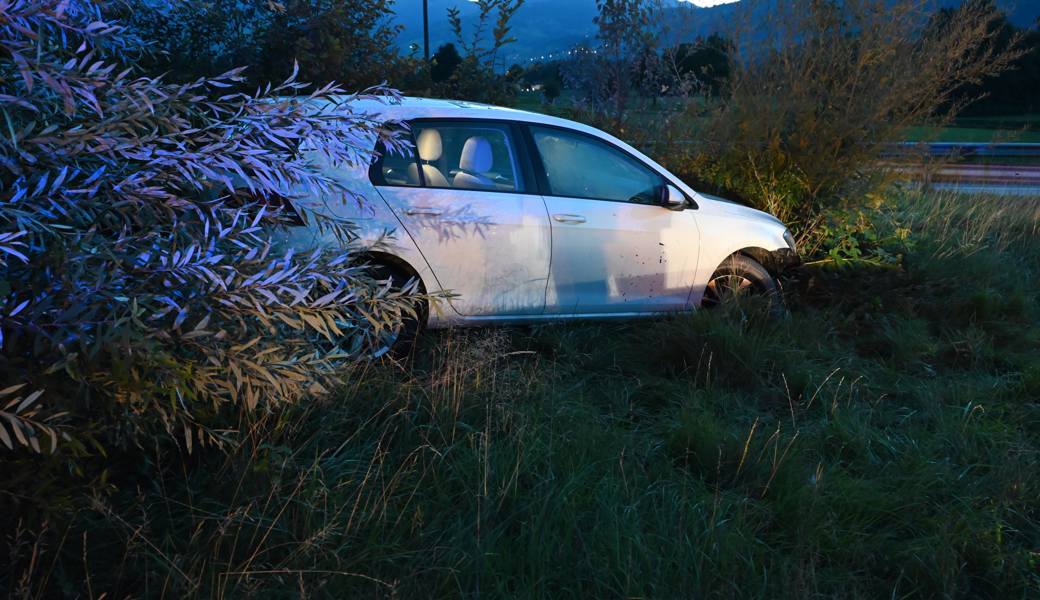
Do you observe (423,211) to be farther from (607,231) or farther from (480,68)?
(480,68)

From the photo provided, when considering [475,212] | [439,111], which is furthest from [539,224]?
[439,111]

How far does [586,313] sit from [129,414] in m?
3.47

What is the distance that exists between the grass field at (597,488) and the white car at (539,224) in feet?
1.36

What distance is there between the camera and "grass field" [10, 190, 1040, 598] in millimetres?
2844

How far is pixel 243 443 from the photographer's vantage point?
10.8ft

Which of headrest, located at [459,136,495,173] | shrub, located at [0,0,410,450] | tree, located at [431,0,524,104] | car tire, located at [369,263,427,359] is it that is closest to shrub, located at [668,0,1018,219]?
tree, located at [431,0,524,104]

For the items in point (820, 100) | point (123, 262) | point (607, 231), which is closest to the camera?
point (123, 262)

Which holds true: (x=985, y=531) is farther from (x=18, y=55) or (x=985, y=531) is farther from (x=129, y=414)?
(x=18, y=55)

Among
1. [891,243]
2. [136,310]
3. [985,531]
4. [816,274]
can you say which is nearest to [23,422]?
[136,310]

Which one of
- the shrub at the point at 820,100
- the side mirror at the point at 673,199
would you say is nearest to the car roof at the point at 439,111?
the side mirror at the point at 673,199

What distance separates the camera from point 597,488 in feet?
11.0

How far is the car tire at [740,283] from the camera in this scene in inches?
235

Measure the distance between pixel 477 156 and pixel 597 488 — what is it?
2.62m

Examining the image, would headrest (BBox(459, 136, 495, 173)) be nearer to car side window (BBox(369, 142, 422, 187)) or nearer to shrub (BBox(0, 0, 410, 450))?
car side window (BBox(369, 142, 422, 187))
